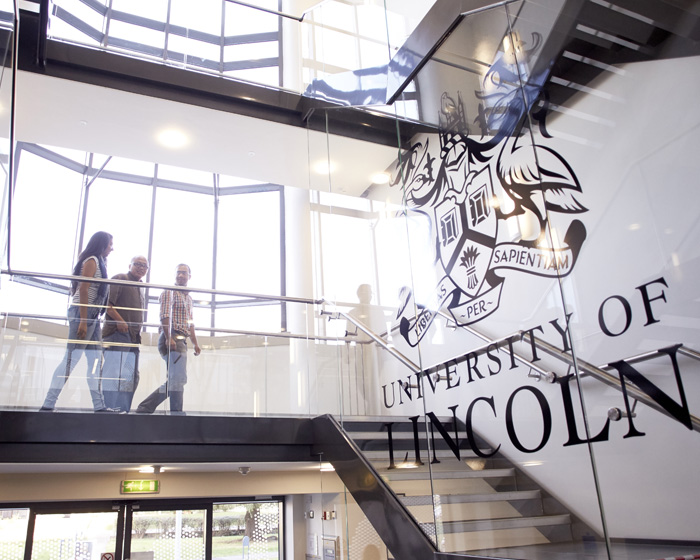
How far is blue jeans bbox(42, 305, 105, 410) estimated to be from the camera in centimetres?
460

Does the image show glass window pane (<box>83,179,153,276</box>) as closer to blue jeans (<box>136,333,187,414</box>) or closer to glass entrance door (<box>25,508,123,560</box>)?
glass entrance door (<box>25,508,123,560</box>)

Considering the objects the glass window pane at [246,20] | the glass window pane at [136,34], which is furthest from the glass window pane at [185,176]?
the glass window pane at [136,34]

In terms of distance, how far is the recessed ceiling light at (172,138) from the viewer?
667 cm

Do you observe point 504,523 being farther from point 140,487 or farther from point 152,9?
point 152,9

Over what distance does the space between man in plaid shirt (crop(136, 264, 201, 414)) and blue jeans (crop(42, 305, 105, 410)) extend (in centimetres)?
40

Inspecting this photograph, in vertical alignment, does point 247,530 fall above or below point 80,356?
below

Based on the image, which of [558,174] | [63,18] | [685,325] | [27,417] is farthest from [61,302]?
[685,325]

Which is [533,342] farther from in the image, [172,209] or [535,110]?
[172,209]

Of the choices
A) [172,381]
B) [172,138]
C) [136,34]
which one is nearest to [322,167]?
[172,138]

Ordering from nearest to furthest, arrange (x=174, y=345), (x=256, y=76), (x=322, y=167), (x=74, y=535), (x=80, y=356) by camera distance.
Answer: (x=80, y=356)
(x=174, y=345)
(x=322, y=167)
(x=256, y=76)
(x=74, y=535)

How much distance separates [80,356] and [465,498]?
3.60 metres

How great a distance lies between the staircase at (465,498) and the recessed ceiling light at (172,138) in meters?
4.76

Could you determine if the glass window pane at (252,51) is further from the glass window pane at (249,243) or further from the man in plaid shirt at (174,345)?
the glass window pane at (249,243)

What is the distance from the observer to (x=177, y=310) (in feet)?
17.9
